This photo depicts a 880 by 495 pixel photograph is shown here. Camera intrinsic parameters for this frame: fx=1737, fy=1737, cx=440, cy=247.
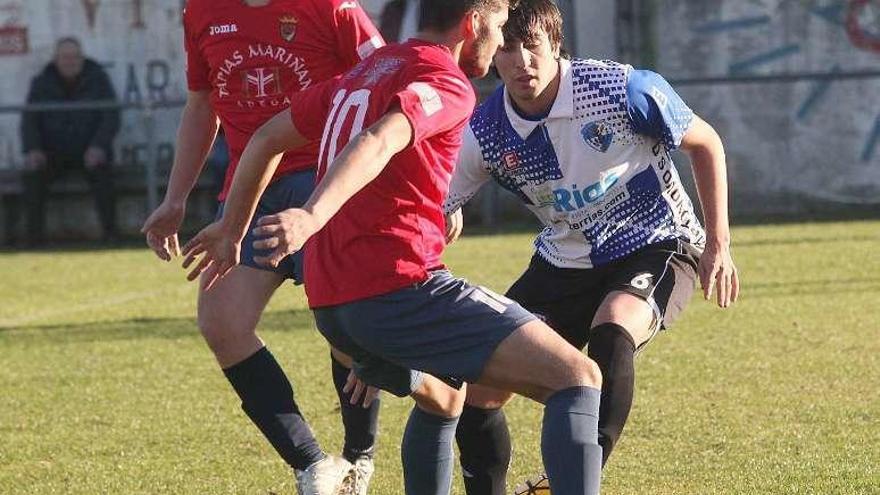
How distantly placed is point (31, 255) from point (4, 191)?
1.61 metres

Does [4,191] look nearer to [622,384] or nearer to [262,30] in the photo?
[262,30]

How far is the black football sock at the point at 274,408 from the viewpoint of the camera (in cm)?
531

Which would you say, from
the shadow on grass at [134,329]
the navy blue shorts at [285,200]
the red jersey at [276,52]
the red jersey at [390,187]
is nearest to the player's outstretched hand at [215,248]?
the red jersey at [390,187]

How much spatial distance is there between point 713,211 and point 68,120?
12568mm

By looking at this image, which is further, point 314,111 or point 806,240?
point 806,240

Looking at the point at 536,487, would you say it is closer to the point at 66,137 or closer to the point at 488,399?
the point at 488,399

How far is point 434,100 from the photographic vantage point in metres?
4.04

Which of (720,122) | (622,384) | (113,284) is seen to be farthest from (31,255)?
(622,384)

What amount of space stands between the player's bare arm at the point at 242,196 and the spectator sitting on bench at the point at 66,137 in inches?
494

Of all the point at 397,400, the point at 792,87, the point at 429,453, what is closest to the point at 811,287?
the point at 397,400

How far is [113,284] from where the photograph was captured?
1270 cm

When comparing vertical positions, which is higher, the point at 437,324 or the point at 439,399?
the point at 437,324

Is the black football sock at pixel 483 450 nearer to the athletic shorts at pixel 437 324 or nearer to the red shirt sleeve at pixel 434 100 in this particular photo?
the athletic shorts at pixel 437 324

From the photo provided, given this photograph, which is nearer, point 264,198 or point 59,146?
point 264,198
